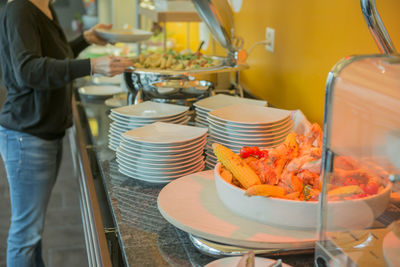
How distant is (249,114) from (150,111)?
29 cm

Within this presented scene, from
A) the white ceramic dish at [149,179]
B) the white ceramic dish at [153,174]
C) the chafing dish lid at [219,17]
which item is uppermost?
the chafing dish lid at [219,17]

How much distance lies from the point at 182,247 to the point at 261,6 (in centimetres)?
143

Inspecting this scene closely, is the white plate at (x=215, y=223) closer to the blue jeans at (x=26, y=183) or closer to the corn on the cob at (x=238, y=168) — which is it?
the corn on the cob at (x=238, y=168)

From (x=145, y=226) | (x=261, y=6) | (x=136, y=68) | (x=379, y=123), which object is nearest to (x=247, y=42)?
(x=261, y=6)

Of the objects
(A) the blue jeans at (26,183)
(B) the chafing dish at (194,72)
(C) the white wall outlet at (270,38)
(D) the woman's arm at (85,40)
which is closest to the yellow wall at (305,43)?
(C) the white wall outlet at (270,38)

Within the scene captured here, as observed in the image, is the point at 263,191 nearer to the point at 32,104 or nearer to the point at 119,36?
the point at 32,104

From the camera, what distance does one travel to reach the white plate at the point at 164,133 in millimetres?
1057

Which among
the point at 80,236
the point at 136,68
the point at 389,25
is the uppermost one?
the point at 389,25

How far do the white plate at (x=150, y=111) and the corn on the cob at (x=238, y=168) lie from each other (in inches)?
16.2

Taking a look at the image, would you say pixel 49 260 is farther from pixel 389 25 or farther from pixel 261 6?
pixel 389 25

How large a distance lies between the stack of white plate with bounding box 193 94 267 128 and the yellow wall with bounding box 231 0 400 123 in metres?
0.24

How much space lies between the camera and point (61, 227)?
8.14ft

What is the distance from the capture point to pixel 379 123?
1.98ft

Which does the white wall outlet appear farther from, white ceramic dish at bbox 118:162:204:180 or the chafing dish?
white ceramic dish at bbox 118:162:204:180
